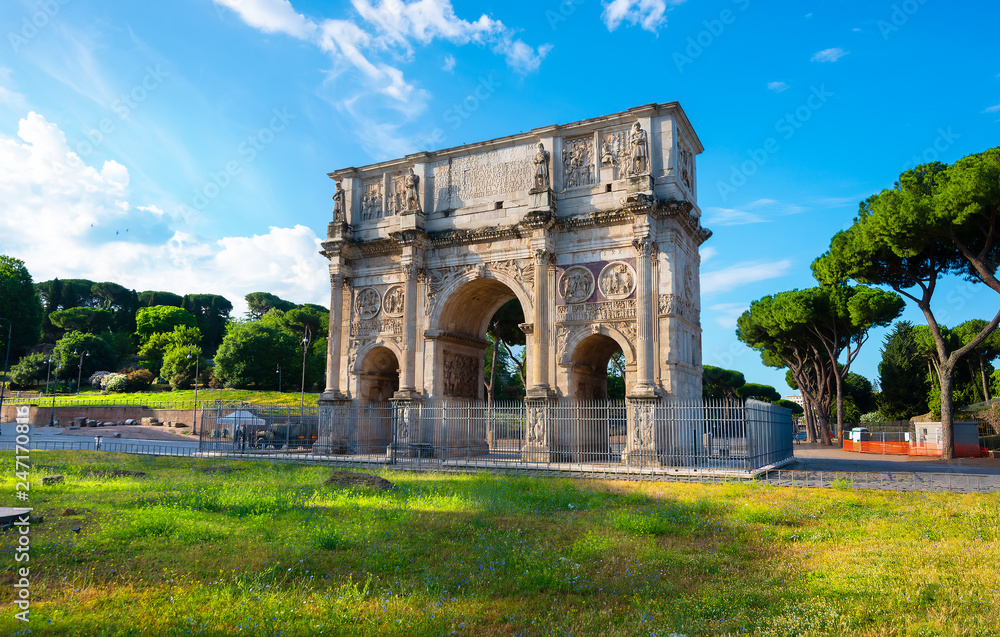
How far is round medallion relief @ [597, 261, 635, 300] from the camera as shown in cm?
2165

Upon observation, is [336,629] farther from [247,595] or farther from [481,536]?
[481,536]

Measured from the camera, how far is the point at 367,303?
26406mm

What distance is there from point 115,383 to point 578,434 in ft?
177

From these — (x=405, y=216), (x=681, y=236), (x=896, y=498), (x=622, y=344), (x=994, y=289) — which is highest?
(x=405, y=216)

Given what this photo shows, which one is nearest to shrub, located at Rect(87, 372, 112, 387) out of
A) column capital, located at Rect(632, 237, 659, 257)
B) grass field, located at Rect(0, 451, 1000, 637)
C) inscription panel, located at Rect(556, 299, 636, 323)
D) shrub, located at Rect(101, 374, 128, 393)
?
shrub, located at Rect(101, 374, 128, 393)

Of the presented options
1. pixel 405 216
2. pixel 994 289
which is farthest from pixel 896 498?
pixel 405 216

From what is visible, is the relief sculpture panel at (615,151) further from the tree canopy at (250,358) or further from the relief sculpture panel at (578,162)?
the tree canopy at (250,358)

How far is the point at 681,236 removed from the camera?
72.0 feet

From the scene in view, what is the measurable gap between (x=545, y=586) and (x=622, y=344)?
15.9 m

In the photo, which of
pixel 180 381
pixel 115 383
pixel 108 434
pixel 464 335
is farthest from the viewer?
pixel 180 381

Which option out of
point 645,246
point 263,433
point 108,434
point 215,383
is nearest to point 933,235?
point 645,246

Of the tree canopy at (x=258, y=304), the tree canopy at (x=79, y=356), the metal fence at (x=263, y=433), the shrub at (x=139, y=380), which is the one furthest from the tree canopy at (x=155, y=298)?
the metal fence at (x=263, y=433)

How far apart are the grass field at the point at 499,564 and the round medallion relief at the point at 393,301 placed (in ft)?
45.6

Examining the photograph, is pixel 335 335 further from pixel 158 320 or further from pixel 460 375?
pixel 158 320
